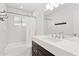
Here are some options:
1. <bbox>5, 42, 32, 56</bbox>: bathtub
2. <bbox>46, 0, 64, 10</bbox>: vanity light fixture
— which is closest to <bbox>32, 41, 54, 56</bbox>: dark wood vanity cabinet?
<bbox>5, 42, 32, 56</bbox>: bathtub

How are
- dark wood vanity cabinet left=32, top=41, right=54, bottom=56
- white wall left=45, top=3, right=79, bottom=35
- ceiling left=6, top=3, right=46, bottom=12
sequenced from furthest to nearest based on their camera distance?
ceiling left=6, top=3, right=46, bottom=12 → white wall left=45, top=3, right=79, bottom=35 → dark wood vanity cabinet left=32, top=41, right=54, bottom=56

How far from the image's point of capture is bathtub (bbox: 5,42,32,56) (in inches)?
74.7

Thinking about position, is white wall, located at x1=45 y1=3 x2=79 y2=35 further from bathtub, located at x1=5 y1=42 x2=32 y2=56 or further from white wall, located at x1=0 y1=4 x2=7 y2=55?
white wall, located at x1=0 y1=4 x2=7 y2=55

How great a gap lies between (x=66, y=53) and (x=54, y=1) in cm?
136

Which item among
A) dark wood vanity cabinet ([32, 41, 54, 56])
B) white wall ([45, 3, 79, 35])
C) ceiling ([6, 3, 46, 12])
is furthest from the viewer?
ceiling ([6, 3, 46, 12])

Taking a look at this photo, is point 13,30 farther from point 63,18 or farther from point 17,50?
point 63,18

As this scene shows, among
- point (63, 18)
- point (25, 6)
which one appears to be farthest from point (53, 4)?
point (25, 6)

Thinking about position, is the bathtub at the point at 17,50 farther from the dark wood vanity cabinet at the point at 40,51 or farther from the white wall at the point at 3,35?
the dark wood vanity cabinet at the point at 40,51

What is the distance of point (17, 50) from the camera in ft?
6.49

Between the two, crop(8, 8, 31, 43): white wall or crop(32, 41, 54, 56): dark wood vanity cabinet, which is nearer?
crop(32, 41, 54, 56): dark wood vanity cabinet

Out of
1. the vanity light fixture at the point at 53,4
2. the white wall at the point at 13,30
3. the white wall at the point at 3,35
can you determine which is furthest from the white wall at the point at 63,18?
the white wall at the point at 3,35

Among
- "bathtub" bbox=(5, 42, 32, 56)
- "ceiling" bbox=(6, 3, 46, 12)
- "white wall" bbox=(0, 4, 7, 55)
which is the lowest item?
"bathtub" bbox=(5, 42, 32, 56)

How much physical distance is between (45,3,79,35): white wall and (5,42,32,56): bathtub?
73 cm

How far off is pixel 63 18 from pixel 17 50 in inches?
54.0
